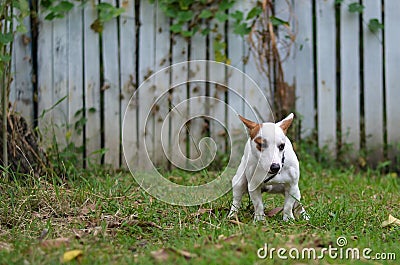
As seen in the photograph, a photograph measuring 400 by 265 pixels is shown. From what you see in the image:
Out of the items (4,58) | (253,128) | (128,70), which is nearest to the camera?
(253,128)

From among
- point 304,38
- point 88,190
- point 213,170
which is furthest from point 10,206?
point 304,38

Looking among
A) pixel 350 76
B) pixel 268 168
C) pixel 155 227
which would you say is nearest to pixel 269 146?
pixel 268 168

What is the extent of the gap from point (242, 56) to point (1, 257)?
378 cm

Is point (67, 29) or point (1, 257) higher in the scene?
point (67, 29)

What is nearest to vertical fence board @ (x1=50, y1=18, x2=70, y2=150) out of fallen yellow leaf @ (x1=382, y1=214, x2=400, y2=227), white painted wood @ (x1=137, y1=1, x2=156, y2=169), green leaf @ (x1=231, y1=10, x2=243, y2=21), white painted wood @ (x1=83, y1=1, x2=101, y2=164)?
white painted wood @ (x1=83, y1=1, x2=101, y2=164)

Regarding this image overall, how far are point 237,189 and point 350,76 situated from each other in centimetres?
283

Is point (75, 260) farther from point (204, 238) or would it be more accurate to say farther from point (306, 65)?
point (306, 65)

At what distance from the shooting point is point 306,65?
6.40 metres

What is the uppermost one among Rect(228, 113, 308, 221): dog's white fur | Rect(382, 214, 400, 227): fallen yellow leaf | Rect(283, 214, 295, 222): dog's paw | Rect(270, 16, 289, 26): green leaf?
Rect(270, 16, 289, 26): green leaf

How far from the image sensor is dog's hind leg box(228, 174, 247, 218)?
3.95m

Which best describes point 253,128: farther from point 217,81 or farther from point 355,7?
point 355,7

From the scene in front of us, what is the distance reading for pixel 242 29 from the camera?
6184mm

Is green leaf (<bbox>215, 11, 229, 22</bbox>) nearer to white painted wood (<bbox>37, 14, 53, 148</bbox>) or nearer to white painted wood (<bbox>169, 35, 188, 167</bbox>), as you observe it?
white painted wood (<bbox>169, 35, 188, 167</bbox>)

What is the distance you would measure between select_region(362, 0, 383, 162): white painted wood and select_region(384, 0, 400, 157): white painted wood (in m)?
0.06
